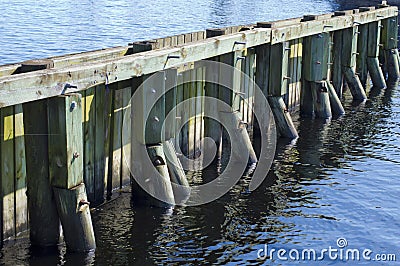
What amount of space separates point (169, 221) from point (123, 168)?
1419mm

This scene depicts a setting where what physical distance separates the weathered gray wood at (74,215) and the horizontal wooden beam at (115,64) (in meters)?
1.25

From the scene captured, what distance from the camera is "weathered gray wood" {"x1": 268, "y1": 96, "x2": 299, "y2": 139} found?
15016mm

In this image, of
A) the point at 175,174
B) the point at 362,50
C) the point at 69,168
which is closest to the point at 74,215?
the point at 69,168

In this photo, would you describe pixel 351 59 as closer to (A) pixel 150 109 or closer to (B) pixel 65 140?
(A) pixel 150 109

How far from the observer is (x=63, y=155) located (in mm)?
8750

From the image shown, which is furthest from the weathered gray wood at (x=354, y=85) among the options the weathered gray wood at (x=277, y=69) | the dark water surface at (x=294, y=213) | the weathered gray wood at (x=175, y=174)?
the weathered gray wood at (x=175, y=174)

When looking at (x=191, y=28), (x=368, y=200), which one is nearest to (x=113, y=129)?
(x=368, y=200)

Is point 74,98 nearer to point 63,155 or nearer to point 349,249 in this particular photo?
point 63,155

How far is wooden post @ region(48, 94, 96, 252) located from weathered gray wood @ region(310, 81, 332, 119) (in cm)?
922

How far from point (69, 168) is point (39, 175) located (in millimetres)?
404

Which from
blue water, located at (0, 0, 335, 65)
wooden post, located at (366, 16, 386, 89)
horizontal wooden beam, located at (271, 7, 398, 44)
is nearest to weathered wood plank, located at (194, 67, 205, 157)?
horizontal wooden beam, located at (271, 7, 398, 44)

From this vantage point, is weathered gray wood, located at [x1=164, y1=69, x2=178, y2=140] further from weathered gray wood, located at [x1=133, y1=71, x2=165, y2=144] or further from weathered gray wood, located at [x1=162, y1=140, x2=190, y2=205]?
weathered gray wood, located at [x1=133, y1=71, x2=165, y2=144]

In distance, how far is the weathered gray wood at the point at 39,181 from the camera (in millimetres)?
8711

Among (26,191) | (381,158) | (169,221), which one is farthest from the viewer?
(381,158)
